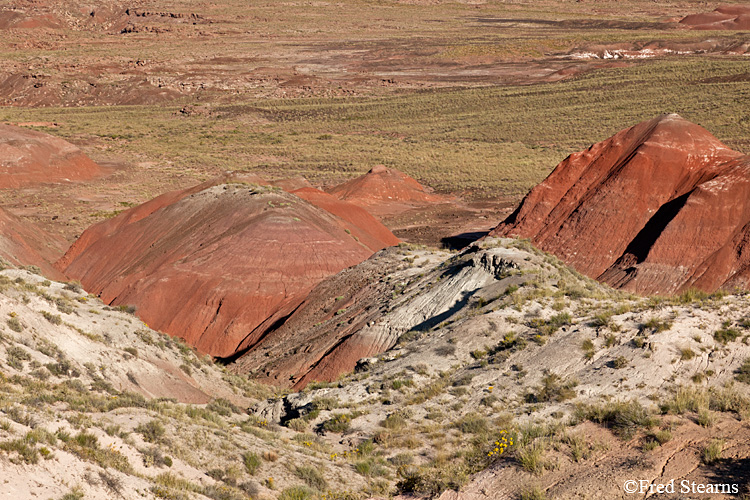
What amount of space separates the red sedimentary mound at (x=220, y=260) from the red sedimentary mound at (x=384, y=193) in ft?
51.5

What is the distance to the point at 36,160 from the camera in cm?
5831

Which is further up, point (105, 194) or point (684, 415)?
point (684, 415)

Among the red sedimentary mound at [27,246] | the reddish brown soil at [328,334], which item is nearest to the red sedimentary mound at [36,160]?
the red sedimentary mound at [27,246]

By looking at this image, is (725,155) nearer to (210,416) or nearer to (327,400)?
(327,400)

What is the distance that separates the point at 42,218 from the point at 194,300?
2513 centimetres

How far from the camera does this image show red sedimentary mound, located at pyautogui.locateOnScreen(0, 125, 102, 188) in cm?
5666

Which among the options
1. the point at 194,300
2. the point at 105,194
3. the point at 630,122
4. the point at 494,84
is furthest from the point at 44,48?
the point at 194,300

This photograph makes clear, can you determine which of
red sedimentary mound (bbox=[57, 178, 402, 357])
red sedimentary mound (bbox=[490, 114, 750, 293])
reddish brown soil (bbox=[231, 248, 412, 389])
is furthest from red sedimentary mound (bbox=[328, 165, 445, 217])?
reddish brown soil (bbox=[231, 248, 412, 389])

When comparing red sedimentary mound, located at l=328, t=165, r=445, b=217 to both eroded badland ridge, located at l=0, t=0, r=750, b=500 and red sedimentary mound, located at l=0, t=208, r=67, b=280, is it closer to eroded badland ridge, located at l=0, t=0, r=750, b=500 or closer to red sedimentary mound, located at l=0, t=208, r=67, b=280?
eroded badland ridge, located at l=0, t=0, r=750, b=500

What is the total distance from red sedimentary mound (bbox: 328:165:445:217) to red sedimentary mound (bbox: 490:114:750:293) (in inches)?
774

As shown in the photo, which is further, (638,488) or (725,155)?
(725,155)

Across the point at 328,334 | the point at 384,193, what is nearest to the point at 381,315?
the point at 328,334

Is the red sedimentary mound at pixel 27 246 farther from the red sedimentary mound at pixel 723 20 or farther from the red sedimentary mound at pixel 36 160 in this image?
the red sedimentary mound at pixel 723 20

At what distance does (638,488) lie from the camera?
923 centimetres
